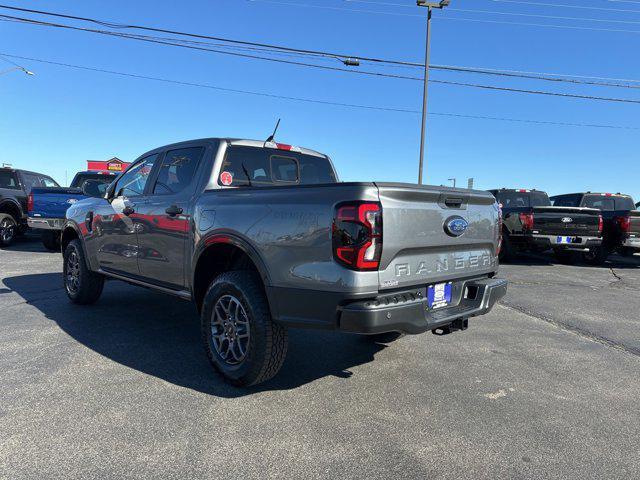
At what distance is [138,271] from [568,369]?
4.17 meters

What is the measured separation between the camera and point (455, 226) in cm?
319

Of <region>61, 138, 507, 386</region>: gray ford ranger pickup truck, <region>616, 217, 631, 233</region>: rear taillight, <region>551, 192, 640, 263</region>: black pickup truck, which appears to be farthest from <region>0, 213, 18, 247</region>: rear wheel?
<region>616, 217, 631, 233</region>: rear taillight

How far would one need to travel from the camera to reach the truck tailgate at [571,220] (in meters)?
10.2

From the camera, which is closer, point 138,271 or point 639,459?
point 639,459

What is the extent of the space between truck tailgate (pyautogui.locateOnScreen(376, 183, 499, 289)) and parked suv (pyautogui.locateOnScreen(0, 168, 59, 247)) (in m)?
11.8

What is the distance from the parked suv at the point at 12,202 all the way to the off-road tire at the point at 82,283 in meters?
7.08

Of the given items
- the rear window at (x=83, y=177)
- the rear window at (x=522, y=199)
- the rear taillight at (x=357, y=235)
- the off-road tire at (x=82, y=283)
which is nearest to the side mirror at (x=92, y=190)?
the off-road tire at (x=82, y=283)

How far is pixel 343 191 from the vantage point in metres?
2.66

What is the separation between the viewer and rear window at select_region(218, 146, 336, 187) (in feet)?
13.1

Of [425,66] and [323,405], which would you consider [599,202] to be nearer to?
[425,66]

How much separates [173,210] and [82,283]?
2533 mm

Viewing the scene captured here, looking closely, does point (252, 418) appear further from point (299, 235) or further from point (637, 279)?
point (637, 279)

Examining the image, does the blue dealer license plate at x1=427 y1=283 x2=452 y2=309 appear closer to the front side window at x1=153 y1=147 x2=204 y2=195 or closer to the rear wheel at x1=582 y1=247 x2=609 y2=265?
the front side window at x1=153 y1=147 x2=204 y2=195

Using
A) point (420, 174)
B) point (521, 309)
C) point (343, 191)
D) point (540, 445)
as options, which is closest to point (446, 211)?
point (343, 191)
